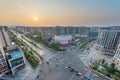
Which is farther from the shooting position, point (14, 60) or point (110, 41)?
point (110, 41)

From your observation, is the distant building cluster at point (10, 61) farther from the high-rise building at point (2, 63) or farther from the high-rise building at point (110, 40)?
the high-rise building at point (110, 40)

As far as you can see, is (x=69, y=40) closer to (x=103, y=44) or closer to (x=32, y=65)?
(x=103, y=44)

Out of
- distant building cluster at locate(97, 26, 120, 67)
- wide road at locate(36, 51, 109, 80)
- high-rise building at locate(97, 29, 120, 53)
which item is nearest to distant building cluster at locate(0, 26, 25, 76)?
wide road at locate(36, 51, 109, 80)

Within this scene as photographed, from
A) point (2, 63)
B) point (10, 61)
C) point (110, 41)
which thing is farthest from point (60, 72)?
point (110, 41)

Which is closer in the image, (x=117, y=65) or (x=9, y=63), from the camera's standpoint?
(x=9, y=63)

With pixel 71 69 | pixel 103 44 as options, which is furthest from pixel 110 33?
pixel 71 69

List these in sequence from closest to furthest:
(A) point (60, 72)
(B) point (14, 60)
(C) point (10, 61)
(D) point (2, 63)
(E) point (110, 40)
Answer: (D) point (2, 63), (C) point (10, 61), (B) point (14, 60), (A) point (60, 72), (E) point (110, 40)

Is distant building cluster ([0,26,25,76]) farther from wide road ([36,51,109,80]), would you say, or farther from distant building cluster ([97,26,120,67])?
distant building cluster ([97,26,120,67])

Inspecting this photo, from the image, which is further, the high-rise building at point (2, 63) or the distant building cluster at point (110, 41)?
the distant building cluster at point (110, 41)

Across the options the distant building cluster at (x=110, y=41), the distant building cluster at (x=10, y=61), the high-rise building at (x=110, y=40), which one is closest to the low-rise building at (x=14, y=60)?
the distant building cluster at (x=10, y=61)

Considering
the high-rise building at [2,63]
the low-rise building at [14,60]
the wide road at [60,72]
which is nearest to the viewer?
the high-rise building at [2,63]

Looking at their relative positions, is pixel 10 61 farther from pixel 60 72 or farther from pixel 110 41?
pixel 110 41
